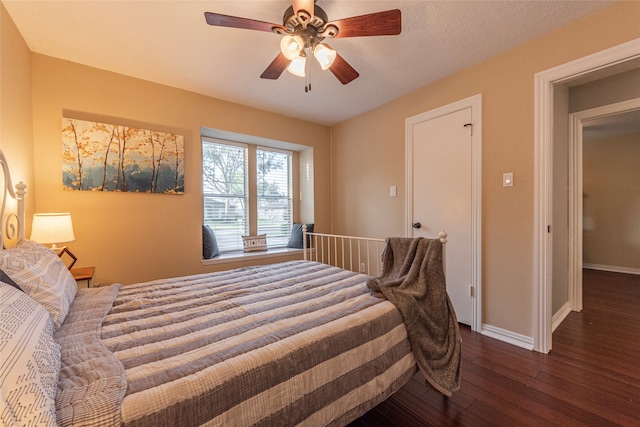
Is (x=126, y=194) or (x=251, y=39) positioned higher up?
(x=251, y=39)

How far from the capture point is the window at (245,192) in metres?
3.30

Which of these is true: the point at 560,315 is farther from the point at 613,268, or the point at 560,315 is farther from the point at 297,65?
the point at 297,65

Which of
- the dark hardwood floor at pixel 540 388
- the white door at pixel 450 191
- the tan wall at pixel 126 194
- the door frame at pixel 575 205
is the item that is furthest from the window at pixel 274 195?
the door frame at pixel 575 205

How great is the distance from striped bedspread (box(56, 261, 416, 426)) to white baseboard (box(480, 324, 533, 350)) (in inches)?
52.7

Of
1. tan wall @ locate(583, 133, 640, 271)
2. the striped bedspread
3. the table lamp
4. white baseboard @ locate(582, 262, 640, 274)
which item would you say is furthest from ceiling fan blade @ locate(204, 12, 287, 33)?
white baseboard @ locate(582, 262, 640, 274)

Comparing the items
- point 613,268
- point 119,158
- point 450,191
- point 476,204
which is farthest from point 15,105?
point 613,268

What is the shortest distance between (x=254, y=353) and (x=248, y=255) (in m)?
2.36

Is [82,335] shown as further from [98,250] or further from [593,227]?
[593,227]

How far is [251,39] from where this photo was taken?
1913 millimetres

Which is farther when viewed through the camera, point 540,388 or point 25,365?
point 540,388

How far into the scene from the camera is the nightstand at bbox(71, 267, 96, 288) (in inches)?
74.9

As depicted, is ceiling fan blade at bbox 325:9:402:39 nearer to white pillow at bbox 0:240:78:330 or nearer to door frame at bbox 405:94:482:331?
door frame at bbox 405:94:482:331

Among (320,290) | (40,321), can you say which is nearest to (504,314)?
(320,290)

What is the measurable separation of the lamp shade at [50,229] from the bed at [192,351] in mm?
151
